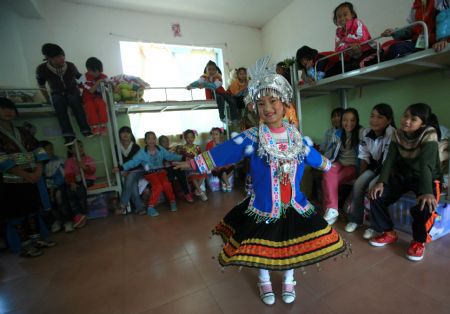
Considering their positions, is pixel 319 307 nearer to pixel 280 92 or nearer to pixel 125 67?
pixel 280 92

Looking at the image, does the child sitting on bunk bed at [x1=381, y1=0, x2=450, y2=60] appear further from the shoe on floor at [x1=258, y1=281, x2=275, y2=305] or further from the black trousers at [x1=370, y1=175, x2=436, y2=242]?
the shoe on floor at [x1=258, y1=281, x2=275, y2=305]

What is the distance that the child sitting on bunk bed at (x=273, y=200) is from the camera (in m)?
1.04

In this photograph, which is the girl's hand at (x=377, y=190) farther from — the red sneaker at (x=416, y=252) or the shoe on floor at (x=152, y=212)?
the shoe on floor at (x=152, y=212)

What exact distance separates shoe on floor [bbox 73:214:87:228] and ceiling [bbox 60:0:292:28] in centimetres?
309

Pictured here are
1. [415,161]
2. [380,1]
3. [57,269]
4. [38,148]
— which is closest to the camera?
[415,161]

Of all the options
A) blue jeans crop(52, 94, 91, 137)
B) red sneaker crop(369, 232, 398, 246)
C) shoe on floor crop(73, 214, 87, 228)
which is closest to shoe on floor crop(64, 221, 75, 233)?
shoe on floor crop(73, 214, 87, 228)

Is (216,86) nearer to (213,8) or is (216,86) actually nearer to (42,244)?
(213,8)

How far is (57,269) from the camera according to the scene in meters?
1.73

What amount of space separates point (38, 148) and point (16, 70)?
1777 mm

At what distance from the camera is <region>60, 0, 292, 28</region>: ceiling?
343 cm

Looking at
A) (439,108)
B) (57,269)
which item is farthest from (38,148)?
(439,108)

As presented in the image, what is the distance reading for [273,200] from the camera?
1.13m

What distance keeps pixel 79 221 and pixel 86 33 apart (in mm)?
2764

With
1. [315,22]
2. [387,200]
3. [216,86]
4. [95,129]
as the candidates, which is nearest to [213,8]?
[216,86]
